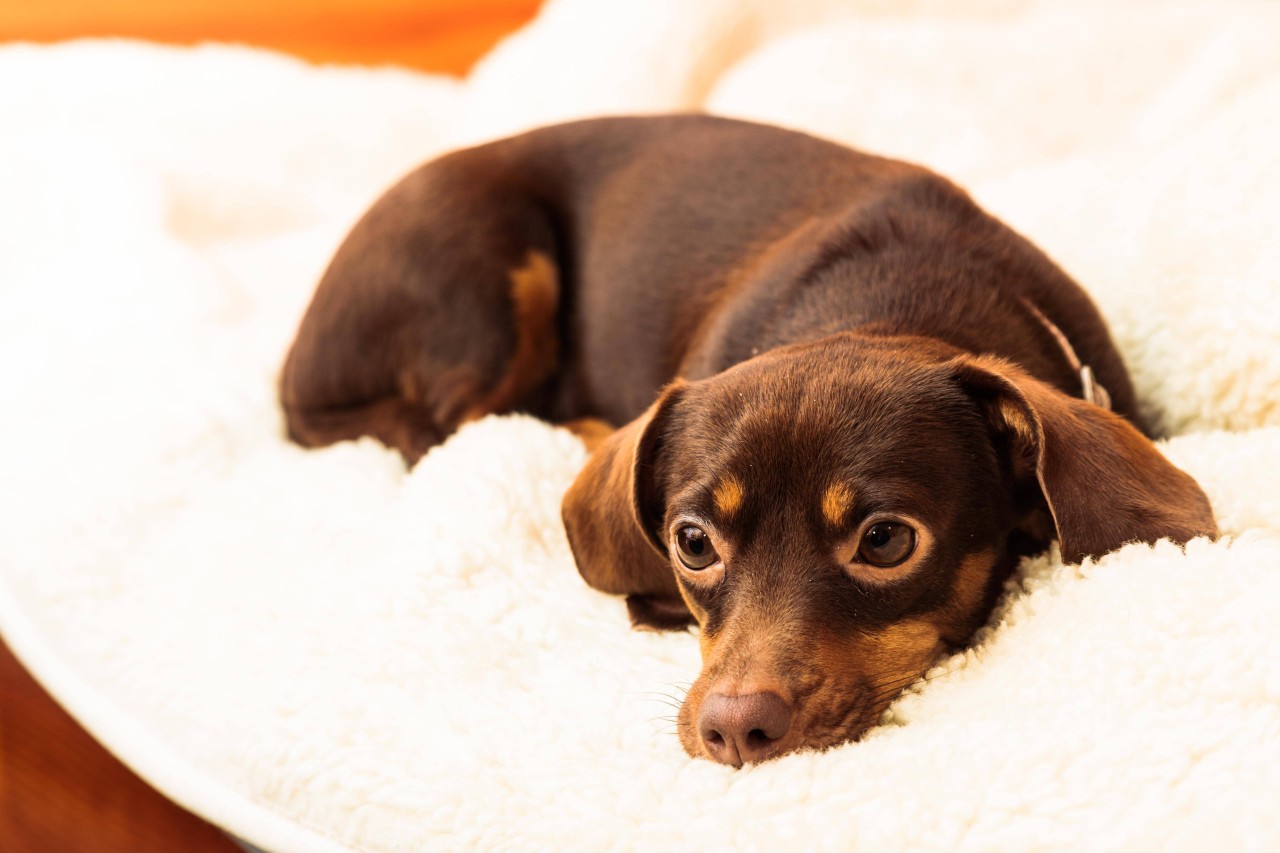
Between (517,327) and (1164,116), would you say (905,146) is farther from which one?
(517,327)

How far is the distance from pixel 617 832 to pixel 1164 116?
107 inches

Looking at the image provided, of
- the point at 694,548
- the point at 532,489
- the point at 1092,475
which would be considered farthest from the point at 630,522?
the point at 1092,475

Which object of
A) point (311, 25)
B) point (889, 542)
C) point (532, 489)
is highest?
point (889, 542)

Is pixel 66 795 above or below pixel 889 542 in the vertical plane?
below

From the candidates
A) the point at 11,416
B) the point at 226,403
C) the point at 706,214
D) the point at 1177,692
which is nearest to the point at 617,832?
the point at 1177,692

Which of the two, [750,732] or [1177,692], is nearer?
[1177,692]

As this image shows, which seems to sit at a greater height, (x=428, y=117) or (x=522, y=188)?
(x=522, y=188)

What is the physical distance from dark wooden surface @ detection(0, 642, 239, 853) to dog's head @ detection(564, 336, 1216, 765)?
3.67ft

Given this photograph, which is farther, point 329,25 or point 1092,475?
point 329,25

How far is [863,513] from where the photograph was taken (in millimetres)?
1650

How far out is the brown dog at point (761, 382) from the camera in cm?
165

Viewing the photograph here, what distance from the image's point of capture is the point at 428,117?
4598mm

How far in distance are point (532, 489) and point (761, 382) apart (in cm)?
68

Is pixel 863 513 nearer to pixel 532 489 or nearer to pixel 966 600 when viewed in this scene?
pixel 966 600
